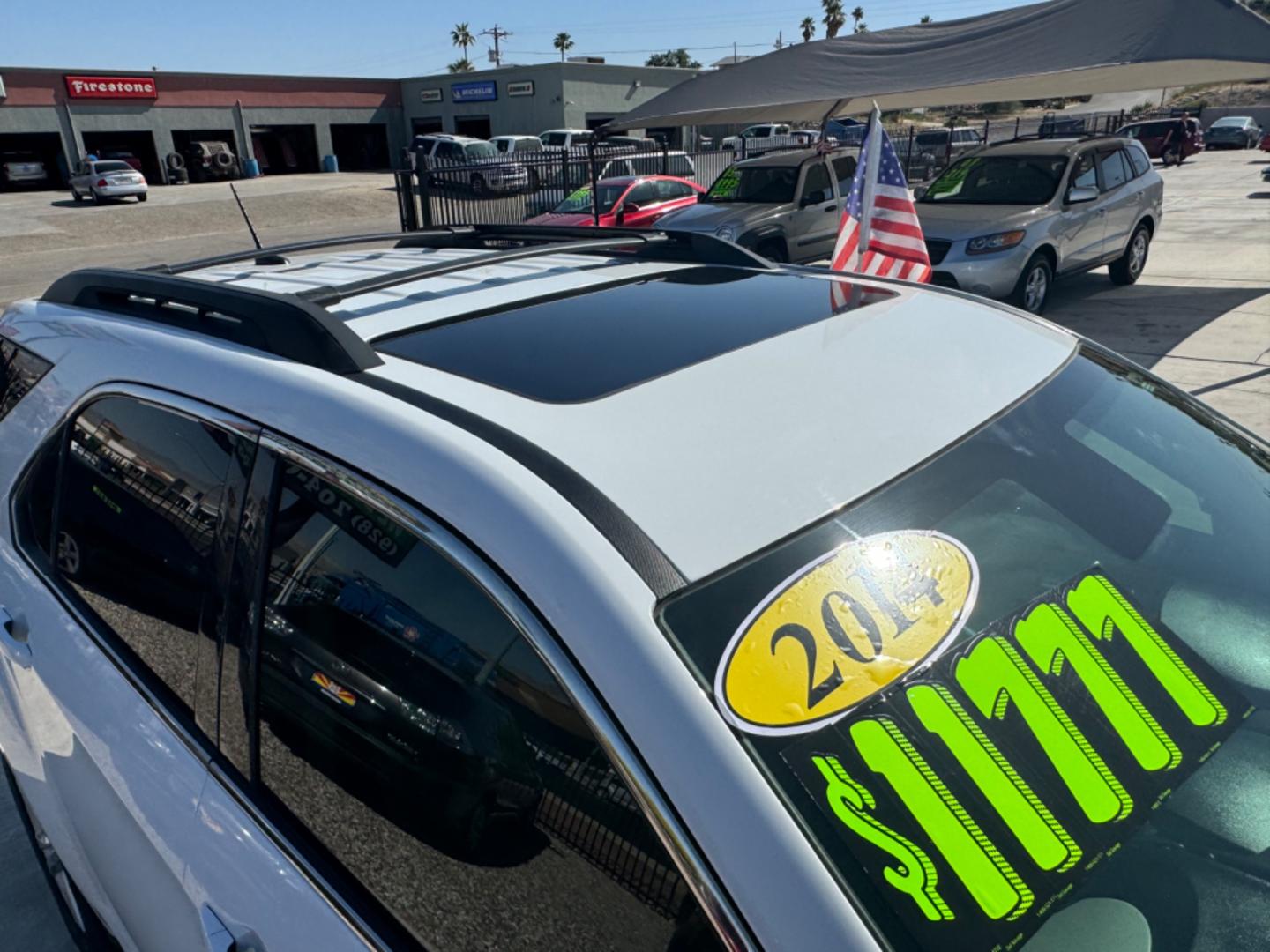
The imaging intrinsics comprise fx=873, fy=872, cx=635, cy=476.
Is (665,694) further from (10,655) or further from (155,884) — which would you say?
(10,655)

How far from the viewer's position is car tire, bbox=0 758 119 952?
195 cm

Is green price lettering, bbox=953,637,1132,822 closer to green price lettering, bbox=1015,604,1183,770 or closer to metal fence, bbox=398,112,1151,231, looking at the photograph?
green price lettering, bbox=1015,604,1183,770

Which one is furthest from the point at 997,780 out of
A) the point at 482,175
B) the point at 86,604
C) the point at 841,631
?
the point at 482,175

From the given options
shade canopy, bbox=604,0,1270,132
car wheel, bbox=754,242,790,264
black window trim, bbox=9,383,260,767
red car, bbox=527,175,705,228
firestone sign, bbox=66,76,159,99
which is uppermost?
firestone sign, bbox=66,76,159,99

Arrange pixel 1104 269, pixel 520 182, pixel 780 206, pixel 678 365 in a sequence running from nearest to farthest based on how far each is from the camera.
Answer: pixel 678 365 → pixel 780 206 → pixel 1104 269 → pixel 520 182

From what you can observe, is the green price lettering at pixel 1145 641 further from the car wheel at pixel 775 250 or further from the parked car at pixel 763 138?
the parked car at pixel 763 138

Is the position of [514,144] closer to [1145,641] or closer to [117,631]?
[117,631]

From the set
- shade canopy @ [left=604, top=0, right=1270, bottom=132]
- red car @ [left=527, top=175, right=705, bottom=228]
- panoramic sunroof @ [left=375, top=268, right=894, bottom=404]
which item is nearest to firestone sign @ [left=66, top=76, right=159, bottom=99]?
red car @ [left=527, top=175, right=705, bottom=228]

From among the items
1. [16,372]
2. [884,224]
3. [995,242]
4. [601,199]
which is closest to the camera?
[16,372]

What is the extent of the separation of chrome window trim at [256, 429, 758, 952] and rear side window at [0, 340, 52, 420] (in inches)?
47.3

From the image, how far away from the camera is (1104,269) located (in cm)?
1286

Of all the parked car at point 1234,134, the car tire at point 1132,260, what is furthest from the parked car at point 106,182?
the parked car at point 1234,134

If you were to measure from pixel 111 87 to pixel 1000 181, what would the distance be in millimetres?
40156

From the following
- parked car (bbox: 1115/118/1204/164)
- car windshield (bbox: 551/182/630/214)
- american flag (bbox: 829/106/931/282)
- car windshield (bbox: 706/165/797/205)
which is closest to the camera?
american flag (bbox: 829/106/931/282)
